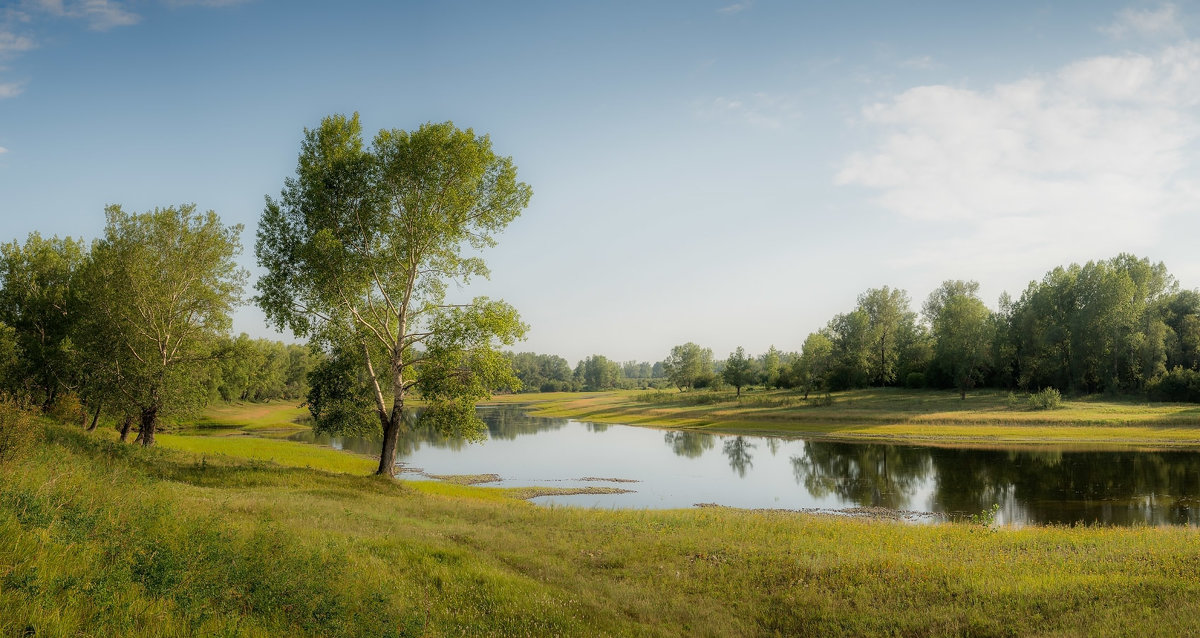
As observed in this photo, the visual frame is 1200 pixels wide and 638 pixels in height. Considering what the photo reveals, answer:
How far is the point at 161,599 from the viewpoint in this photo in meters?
6.75

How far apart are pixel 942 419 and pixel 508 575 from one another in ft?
215

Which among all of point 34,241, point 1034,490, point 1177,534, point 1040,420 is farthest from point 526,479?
point 1040,420

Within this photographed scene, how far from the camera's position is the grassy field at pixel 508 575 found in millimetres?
7004

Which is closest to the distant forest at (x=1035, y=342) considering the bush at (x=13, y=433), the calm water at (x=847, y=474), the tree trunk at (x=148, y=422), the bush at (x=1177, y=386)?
the bush at (x=1177, y=386)

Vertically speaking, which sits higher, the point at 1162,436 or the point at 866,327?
the point at 866,327

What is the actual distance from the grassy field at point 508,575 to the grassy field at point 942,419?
45.6 metres

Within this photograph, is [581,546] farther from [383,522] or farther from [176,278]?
[176,278]

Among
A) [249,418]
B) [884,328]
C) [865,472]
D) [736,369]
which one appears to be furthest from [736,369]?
[249,418]

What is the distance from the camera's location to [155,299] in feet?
110

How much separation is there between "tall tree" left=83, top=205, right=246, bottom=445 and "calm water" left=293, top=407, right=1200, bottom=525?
1752cm

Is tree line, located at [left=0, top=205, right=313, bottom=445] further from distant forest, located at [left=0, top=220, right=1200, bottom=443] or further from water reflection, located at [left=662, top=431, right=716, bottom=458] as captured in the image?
water reflection, located at [left=662, top=431, right=716, bottom=458]

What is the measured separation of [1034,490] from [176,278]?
49225mm

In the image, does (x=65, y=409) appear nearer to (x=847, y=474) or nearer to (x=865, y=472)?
(x=847, y=474)

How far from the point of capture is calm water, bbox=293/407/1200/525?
29.4m
